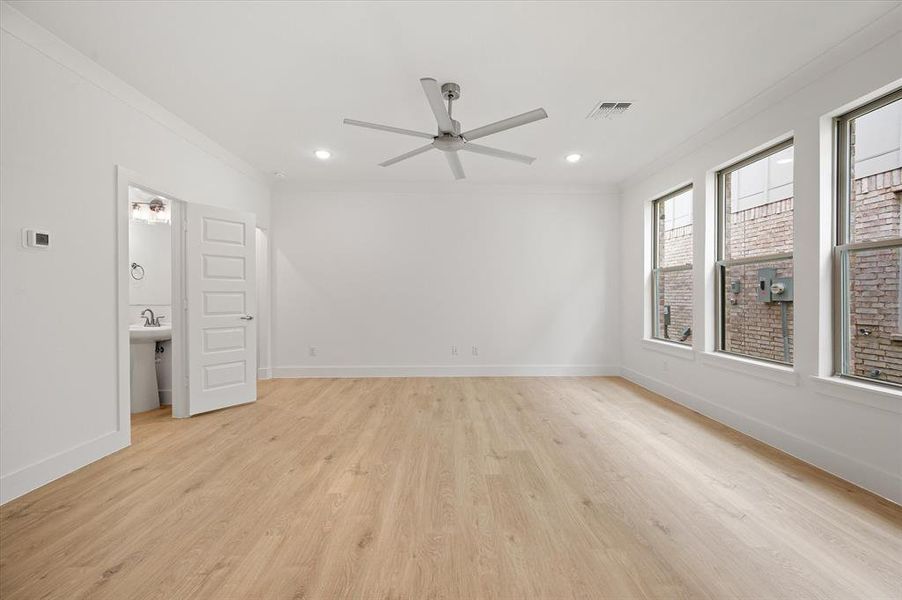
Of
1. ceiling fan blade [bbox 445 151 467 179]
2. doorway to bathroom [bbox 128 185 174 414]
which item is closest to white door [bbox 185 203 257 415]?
doorway to bathroom [bbox 128 185 174 414]

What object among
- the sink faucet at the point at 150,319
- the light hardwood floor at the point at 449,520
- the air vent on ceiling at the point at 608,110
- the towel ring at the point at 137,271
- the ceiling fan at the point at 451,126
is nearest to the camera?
the light hardwood floor at the point at 449,520

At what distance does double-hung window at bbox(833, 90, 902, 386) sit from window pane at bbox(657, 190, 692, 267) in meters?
1.72

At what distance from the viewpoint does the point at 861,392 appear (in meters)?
2.36

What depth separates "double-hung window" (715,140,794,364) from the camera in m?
3.08

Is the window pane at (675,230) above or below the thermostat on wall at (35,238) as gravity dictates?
above

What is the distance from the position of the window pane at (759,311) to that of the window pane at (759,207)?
17 centimetres

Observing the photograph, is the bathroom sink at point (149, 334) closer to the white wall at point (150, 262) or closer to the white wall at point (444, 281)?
the white wall at point (150, 262)

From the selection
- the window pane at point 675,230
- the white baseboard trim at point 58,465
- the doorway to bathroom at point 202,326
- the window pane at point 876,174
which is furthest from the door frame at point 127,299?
the window pane at point 675,230

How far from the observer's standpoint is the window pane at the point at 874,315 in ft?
7.73

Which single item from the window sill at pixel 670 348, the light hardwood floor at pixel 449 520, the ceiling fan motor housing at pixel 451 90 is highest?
the ceiling fan motor housing at pixel 451 90

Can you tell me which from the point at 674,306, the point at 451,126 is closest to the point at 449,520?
the point at 451,126

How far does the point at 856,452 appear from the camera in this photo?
7.83 ft

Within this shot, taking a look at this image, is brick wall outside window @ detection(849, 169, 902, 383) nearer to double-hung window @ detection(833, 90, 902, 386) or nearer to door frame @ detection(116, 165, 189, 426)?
double-hung window @ detection(833, 90, 902, 386)

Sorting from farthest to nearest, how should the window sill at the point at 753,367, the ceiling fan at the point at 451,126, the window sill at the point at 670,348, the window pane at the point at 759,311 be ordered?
the window sill at the point at 670,348, the window pane at the point at 759,311, the window sill at the point at 753,367, the ceiling fan at the point at 451,126
